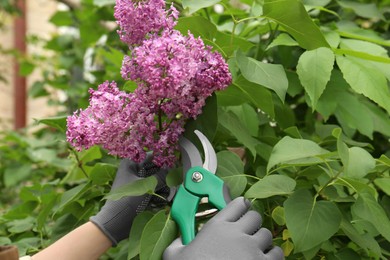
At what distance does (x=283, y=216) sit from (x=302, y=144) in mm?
114

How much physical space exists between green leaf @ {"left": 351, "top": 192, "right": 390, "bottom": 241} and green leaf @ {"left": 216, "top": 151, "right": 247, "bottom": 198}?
0.45 feet

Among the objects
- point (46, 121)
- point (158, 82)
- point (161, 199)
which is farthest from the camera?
point (46, 121)

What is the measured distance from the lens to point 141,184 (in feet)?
2.35

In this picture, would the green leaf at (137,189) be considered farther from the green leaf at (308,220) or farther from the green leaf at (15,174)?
the green leaf at (15,174)

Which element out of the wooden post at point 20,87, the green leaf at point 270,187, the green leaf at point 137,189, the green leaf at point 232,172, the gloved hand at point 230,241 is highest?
the green leaf at point 270,187

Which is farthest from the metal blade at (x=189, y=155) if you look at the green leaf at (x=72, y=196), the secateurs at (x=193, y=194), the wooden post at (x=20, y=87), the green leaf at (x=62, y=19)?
the wooden post at (x=20, y=87)

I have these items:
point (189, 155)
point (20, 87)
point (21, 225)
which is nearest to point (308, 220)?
point (189, 155)

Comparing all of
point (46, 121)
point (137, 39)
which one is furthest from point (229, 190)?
point (46, 121)

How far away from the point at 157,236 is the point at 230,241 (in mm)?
89

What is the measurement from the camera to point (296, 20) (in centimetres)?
72

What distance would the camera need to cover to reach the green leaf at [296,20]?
0.71m

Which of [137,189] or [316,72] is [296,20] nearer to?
[316,72]

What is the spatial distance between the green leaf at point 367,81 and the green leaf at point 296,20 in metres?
A: 0.10

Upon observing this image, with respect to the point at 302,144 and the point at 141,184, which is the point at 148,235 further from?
the point at 302,144
